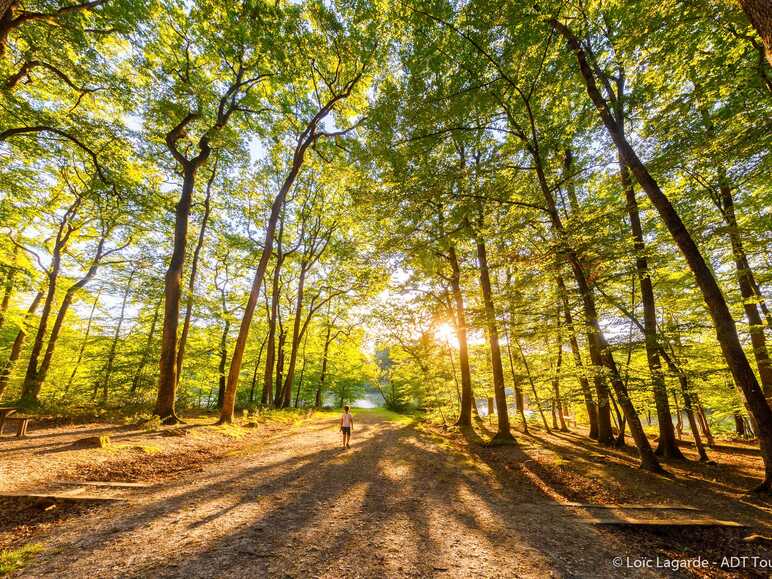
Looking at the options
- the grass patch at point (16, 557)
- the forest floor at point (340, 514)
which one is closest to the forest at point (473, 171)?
the forest floor at point (340, 514)

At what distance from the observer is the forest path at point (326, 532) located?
10.2 feet

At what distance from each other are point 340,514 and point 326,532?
0.70 m

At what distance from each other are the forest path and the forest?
4652mm

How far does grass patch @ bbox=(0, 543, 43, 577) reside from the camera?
2677mm

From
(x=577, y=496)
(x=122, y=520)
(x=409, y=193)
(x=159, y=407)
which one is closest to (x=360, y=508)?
(x=122, y=520)

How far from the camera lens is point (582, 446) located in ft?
35.7

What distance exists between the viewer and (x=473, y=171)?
8266mm

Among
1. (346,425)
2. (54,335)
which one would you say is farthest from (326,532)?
(54,335)

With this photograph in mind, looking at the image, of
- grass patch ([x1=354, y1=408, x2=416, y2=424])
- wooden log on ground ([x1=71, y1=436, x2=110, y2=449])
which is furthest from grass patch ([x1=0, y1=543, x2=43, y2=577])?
grass patch ([x1=354, y1=408, x2=416, y2=424])

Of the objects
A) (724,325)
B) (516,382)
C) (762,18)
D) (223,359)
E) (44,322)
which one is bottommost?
(516,382)

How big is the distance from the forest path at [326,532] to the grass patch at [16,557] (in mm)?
107

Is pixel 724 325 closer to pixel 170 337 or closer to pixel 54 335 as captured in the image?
pixel 170 337

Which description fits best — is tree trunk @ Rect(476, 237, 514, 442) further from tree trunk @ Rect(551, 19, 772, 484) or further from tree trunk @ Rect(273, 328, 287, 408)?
tree trunk @ Rect(273, 328, 287, 408)

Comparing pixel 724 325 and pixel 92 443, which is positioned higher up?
pixel 724 325
